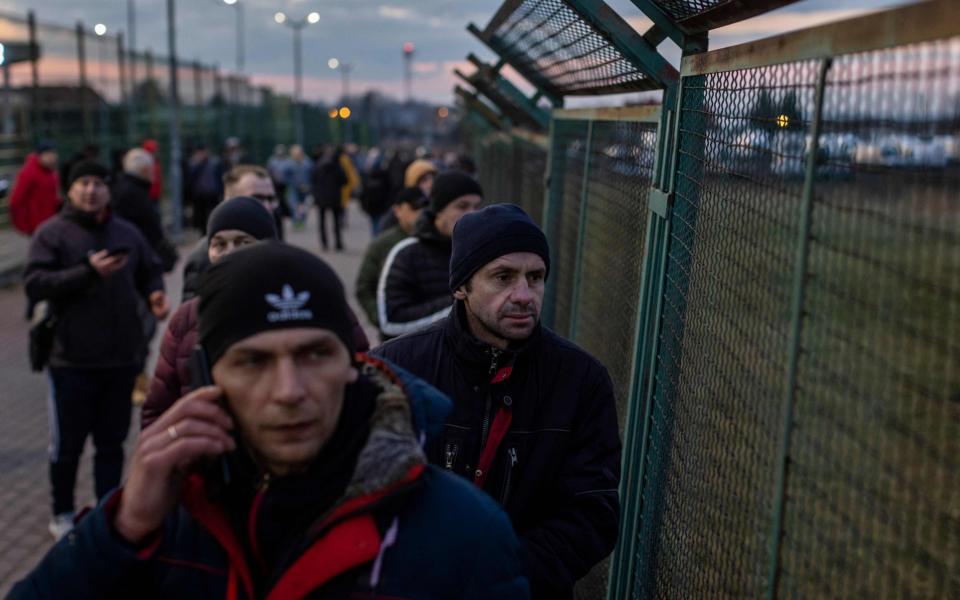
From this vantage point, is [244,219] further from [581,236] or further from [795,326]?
[795,326]

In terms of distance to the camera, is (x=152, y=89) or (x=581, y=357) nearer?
(x=581, y=357)

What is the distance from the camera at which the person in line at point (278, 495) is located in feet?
6.19

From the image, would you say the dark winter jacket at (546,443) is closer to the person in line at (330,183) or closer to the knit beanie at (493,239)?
the knit beanie at (493,239)

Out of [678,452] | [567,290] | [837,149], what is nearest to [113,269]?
[567,290]

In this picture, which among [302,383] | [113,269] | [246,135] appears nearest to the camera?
[302,383]

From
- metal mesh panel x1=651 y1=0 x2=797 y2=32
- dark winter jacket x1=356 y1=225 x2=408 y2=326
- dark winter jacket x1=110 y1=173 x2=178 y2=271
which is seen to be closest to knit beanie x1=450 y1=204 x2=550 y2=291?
metal mesh panel x1=651 y1=0 x2=797 y2=32

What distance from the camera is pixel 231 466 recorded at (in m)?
2.00

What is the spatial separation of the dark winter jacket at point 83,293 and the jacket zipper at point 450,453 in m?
3.64

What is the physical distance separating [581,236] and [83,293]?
284cm

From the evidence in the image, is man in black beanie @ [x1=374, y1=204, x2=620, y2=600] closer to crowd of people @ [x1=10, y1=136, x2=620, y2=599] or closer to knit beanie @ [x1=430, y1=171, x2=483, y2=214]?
crowd of people @ [x1=10, y1=136, x2=620, y2=599]

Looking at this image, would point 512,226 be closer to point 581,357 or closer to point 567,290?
point 581,357

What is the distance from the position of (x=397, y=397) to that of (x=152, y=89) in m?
26.6

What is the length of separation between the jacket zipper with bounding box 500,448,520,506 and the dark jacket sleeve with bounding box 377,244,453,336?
2.41 meters

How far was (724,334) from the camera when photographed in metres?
2.62
